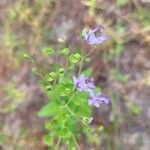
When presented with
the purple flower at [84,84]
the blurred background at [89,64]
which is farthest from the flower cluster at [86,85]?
the blurred background at [89,64]

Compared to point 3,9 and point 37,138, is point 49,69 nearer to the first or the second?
point 37,138

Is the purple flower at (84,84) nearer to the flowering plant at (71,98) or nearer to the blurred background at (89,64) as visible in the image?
the flowering plant at (71,98)

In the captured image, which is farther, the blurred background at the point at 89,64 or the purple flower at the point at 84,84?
the blurred background at the point at 89,64

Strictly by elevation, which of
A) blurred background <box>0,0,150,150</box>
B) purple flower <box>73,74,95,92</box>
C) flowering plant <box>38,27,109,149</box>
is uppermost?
purple flower <box>73,74,95,92</box>

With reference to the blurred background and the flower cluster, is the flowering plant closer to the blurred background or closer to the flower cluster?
the flower cluster

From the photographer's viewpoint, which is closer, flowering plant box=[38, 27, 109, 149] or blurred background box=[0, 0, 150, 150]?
flowering plant box=[38, 27, 109, 149]

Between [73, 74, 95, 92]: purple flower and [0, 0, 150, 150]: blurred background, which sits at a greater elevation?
[73, 74, 95, 92]: purple flower

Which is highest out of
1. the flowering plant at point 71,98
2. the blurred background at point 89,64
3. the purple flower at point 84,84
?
the purple flower at point 84,84

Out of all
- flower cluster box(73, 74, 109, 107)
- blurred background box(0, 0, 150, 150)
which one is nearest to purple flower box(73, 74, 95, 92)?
flower cluster box(73, 74, 109, 107)
